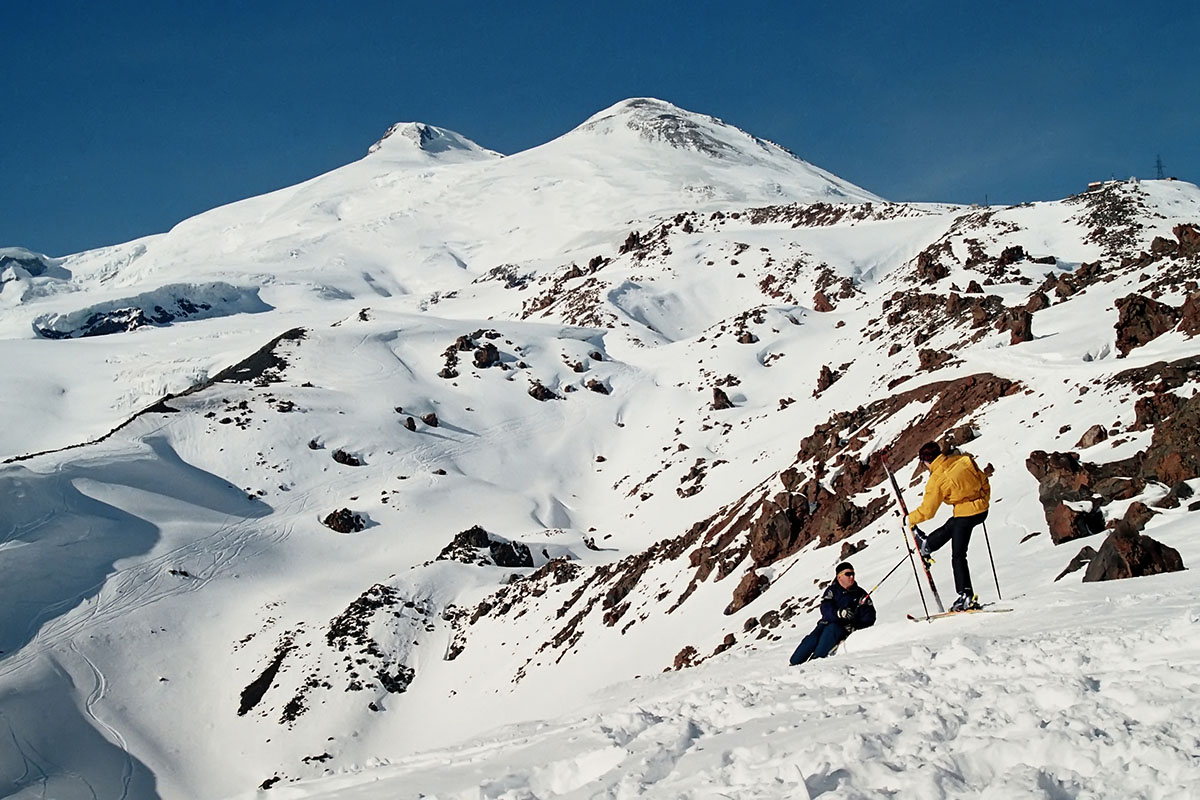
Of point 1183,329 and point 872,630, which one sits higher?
point 1183,329

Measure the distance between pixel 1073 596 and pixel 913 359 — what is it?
31740 mm

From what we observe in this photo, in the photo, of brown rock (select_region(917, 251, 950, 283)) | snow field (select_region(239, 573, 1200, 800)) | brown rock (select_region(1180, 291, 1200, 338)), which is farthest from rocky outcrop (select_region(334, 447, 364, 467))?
snow field (select_region(239, 573, 1200, 800))

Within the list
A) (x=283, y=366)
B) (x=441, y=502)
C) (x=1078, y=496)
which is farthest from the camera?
(x=283, y=366)

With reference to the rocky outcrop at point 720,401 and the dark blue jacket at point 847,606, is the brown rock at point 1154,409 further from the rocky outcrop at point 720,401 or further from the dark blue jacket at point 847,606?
the rocky outcrop at point 720,401

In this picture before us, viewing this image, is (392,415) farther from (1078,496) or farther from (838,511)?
(1078,496)

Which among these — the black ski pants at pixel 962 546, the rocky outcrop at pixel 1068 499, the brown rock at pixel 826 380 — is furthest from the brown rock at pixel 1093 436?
the brown rock at pixel 826 380

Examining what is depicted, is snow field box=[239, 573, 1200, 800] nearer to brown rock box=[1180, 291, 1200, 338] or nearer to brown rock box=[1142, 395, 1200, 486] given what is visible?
brown rock box=[1142, 395, 1200, 486]

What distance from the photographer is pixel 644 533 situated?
1689 inches

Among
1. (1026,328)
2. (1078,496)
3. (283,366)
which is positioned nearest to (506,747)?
(1078,496)

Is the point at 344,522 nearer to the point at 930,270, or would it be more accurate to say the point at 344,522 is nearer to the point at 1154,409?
the point at 1154,409

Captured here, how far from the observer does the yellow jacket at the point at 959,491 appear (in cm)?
1070

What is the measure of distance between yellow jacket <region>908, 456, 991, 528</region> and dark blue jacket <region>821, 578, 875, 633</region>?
54.1 inches

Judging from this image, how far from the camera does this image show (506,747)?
855 cm

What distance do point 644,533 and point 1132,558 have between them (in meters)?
33.3
